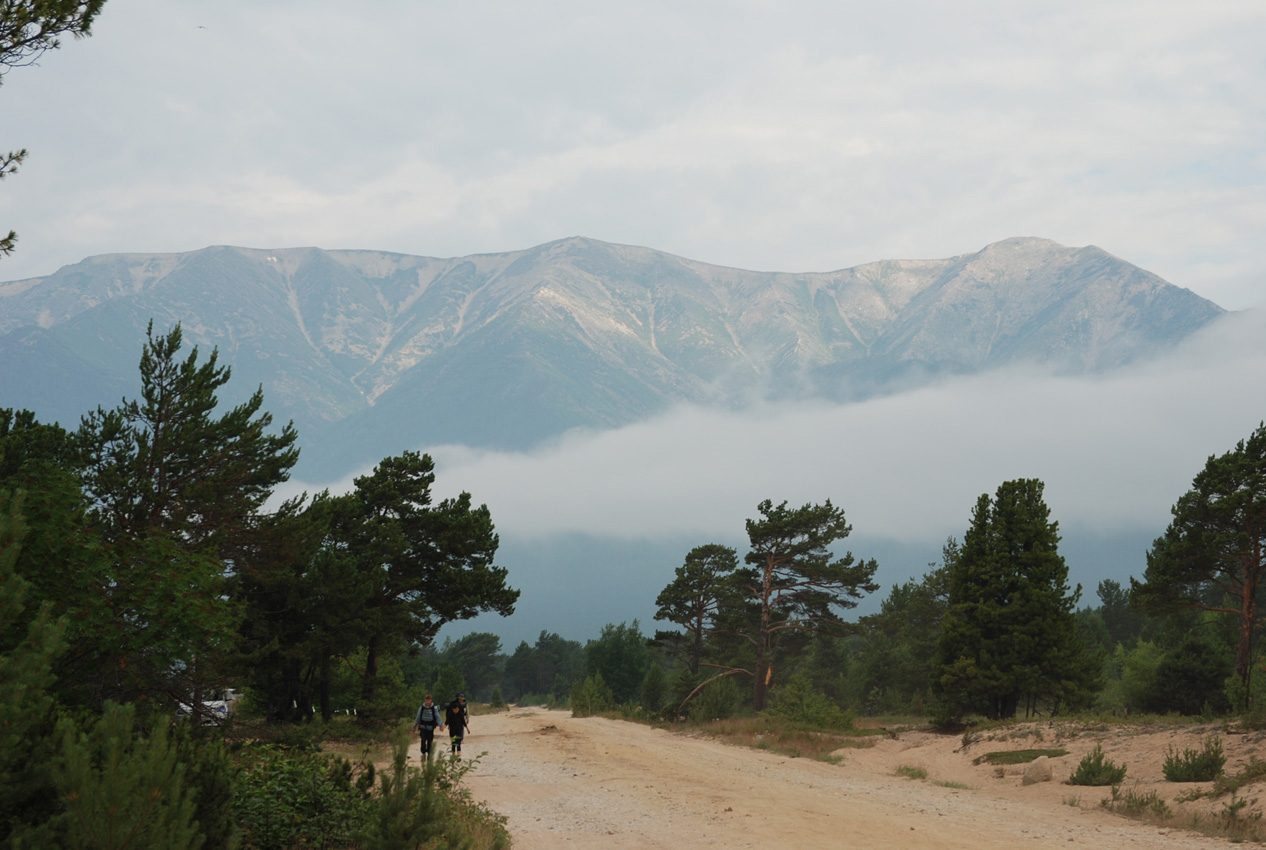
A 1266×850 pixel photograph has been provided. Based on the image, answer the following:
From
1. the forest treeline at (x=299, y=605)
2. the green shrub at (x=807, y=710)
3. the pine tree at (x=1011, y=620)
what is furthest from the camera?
the green shrub at (x=807, y=710)

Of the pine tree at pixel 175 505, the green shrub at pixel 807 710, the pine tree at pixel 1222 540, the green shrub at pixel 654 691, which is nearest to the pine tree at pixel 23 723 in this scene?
the pine tree at pixel 175 505

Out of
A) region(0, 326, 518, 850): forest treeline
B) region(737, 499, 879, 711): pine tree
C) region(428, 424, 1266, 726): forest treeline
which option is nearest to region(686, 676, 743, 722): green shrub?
region(428, 424, 1266, 726): forest treeline

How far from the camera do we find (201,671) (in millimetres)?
18516

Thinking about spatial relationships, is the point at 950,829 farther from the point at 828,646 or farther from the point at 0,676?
the point at 828,646

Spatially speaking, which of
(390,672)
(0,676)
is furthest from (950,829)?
(390,672)

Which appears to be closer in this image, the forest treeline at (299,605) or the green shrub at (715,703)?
the forest treeline at (299,605)

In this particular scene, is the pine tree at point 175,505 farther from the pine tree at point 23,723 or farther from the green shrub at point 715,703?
the green shrub at point 715,703

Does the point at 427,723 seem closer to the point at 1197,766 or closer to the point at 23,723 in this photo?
the point at 23,723

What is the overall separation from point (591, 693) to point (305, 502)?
26588 millimetres

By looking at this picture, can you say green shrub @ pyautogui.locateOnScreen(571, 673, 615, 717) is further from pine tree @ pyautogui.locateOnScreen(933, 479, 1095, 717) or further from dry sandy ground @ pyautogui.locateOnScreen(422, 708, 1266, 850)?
pine tree @ pyautogui.locateOnScreen(933, 479, 1095, 717)

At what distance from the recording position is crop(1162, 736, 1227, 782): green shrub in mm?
18000

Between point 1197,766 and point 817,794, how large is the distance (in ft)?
27.1

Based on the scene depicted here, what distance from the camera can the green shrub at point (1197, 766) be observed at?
1800 cm

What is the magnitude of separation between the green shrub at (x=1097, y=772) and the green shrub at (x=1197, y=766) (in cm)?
103
